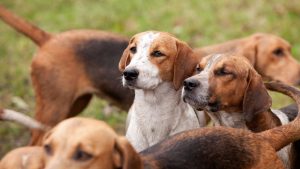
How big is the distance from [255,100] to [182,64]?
79cm

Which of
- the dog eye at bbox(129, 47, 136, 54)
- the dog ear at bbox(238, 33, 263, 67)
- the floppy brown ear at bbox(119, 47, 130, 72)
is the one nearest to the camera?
the dog eye at bbox(129, 47, 136, 54)

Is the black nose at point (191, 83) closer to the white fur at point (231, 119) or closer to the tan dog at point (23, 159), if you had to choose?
the white fur at point (231, 119)

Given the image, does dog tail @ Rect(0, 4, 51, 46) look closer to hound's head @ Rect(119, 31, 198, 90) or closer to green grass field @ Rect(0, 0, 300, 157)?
hound's head @ Rect(119, 31, 198, 90)

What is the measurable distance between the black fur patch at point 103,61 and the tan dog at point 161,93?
1131mm

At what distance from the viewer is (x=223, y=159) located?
217 inches

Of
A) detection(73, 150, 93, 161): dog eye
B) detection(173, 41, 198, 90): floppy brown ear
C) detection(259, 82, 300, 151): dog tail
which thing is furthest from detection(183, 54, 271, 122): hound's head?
detection(73, 150, 93, 161): dog eye

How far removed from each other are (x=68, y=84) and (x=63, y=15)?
4401mm

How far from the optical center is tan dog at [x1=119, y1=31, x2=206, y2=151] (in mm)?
6734

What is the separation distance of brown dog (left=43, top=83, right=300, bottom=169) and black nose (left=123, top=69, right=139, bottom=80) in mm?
1036

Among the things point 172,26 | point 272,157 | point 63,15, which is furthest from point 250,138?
point 63,15

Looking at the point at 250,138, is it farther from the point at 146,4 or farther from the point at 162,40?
the point at 146,4

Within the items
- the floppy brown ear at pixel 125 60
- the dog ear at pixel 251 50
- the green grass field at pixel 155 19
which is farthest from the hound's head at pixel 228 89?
the green grass field at pixel 155 19

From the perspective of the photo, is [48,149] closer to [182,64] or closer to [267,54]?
[182,64]

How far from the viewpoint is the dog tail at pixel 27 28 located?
8.00 m
